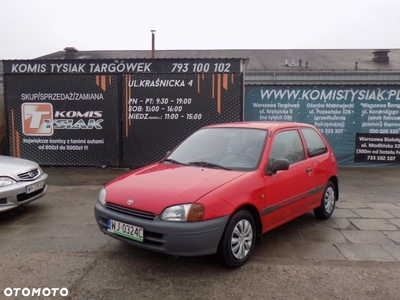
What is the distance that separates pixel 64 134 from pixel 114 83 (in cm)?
200

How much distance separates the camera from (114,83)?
9.42 metres

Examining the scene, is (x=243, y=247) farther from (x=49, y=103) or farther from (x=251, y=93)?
(x=49, y=103)

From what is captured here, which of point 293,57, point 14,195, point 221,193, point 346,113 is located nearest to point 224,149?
point 221,193

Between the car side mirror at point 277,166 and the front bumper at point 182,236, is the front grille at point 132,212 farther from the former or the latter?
the car side mirror at point 277,166

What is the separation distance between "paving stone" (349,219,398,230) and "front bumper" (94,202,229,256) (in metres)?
2.72

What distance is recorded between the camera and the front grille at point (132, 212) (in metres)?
3.33

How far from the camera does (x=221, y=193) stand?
3.39 meters

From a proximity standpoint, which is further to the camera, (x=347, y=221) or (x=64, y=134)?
(x=64, y=134)

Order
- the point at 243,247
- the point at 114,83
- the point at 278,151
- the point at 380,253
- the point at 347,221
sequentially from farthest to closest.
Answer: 1. the point at 114,83
2. the point at 347,221
3. the point at 278,151
4. the point at 380,253
5. the point at 243,247

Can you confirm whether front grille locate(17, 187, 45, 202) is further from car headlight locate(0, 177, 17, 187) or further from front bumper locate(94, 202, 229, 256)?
front bumper locate(94, 202, 229, 256)

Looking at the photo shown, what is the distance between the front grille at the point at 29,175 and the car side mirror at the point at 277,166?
379 centimetres

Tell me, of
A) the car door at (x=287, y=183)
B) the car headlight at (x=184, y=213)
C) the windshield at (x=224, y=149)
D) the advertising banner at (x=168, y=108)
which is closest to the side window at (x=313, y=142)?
the car door at (x=287, y=183)

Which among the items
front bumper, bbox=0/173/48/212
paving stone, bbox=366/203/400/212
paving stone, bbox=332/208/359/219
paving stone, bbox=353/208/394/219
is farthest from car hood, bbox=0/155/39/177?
paving stone, bbox=366/203/400/212

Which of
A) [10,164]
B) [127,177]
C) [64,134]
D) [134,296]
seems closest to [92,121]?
[64,134]
